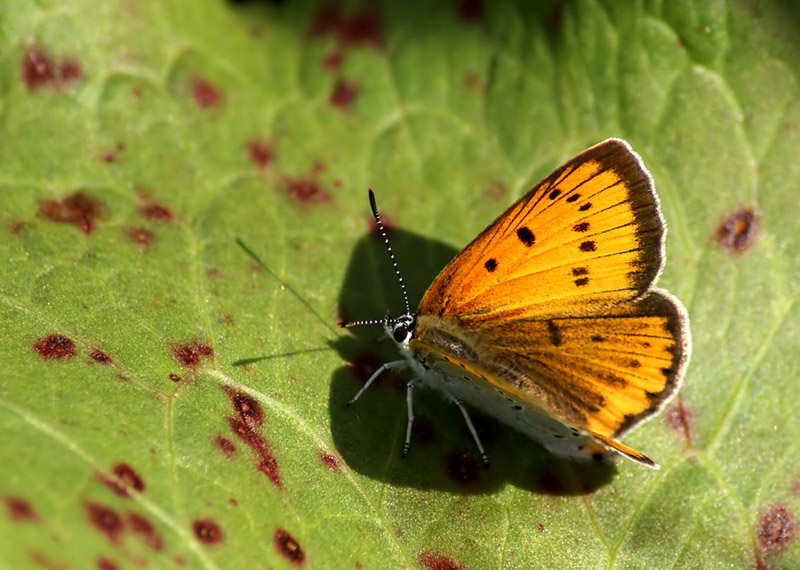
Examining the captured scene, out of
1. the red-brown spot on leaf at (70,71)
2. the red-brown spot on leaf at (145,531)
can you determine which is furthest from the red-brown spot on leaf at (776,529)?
the red-brown spot on leaf at (70,71)

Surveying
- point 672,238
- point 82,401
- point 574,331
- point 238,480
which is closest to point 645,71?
point 672,238

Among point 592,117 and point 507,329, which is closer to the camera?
point 507,329

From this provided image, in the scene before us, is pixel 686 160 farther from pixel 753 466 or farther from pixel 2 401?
pixel 2 401

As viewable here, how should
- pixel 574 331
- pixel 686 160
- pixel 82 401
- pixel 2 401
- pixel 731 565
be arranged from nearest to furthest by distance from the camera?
pixel 2 401
pixel 82 401
pixel 731 565
pixel 574 331
pixel 686 160

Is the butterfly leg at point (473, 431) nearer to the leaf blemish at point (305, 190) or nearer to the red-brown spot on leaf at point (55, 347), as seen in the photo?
the leaf blemish at point (305, 190)

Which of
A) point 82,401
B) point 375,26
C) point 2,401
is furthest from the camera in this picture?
point 375,26

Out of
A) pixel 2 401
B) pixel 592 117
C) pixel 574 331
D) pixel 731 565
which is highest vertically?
pixel 592 117

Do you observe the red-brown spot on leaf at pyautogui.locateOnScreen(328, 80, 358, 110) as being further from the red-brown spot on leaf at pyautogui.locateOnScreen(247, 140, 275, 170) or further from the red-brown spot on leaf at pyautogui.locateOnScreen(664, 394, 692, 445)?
the red-brown spot on leaf at pyautogui.locateOnScreen(664, 394, 692, 445)
